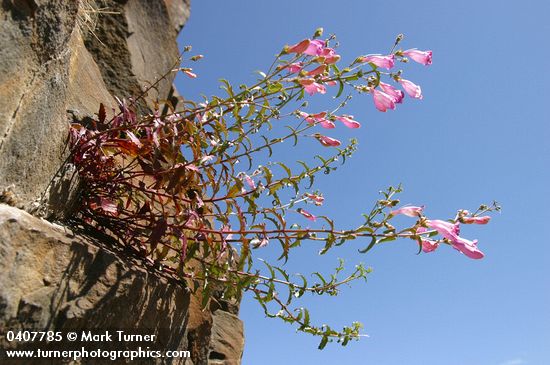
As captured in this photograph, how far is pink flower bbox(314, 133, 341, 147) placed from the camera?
8.91 ft

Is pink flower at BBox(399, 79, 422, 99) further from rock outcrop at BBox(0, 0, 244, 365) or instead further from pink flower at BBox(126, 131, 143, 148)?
rock outcrop at BBox(0, 0, 244, 365)

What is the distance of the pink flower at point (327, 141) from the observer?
8.91 feet

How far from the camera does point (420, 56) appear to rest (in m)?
2.46

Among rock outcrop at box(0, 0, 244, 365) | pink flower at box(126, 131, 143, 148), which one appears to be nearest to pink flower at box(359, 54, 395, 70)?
pink flower at box(126, 131, 143, 148)

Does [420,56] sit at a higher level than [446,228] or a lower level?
higher

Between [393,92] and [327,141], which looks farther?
[327,141]

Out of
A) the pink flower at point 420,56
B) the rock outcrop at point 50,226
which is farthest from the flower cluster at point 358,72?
the rock outcrop at point 50,226

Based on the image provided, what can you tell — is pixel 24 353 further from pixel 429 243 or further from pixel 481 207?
pixel 481 207

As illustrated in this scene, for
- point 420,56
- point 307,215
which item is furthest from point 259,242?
point 420,56

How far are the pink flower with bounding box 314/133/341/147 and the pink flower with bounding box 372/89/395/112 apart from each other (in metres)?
0.34

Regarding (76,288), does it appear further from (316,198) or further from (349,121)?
(349,121)

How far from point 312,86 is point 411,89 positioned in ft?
1.50

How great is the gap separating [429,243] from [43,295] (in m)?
1.37

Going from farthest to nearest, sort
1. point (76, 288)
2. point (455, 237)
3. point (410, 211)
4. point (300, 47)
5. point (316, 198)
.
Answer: point (316, 198)
point (300, 47)
point (410, 211)
point (455, 237)
point (76, 288)
